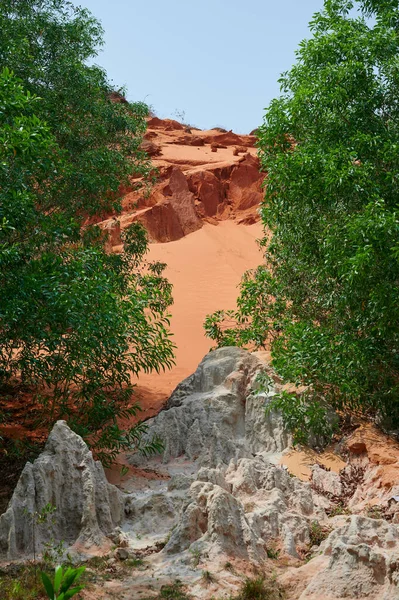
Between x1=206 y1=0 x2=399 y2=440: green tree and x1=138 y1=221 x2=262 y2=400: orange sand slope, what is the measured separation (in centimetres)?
646

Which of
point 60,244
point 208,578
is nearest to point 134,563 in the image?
point 208,578

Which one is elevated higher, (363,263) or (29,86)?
(29,86)

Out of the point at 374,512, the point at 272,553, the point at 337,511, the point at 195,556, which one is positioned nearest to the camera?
the point at 195,556

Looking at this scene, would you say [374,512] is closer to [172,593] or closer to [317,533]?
[317,533]

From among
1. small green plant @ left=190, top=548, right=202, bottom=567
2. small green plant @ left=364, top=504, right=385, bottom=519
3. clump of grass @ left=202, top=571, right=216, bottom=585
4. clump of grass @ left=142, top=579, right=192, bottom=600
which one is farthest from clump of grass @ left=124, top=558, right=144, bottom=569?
small green plant @ left=364, top=504, right=385, bottom=519

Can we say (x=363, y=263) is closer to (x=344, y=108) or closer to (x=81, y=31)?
(x=344, y=108)

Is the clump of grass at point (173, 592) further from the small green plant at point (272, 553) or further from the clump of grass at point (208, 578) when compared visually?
the small green plant at point (272, 553)

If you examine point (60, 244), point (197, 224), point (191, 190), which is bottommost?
point (60, 244)

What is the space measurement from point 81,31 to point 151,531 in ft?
32.9

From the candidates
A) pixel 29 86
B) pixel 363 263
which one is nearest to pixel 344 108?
pixel 363 263

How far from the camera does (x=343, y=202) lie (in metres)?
9.91

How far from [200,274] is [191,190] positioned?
5919mm

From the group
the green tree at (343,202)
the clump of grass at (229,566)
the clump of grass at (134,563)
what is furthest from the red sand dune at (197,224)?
the clump of grass at (229,566)

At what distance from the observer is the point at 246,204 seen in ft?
97.6
